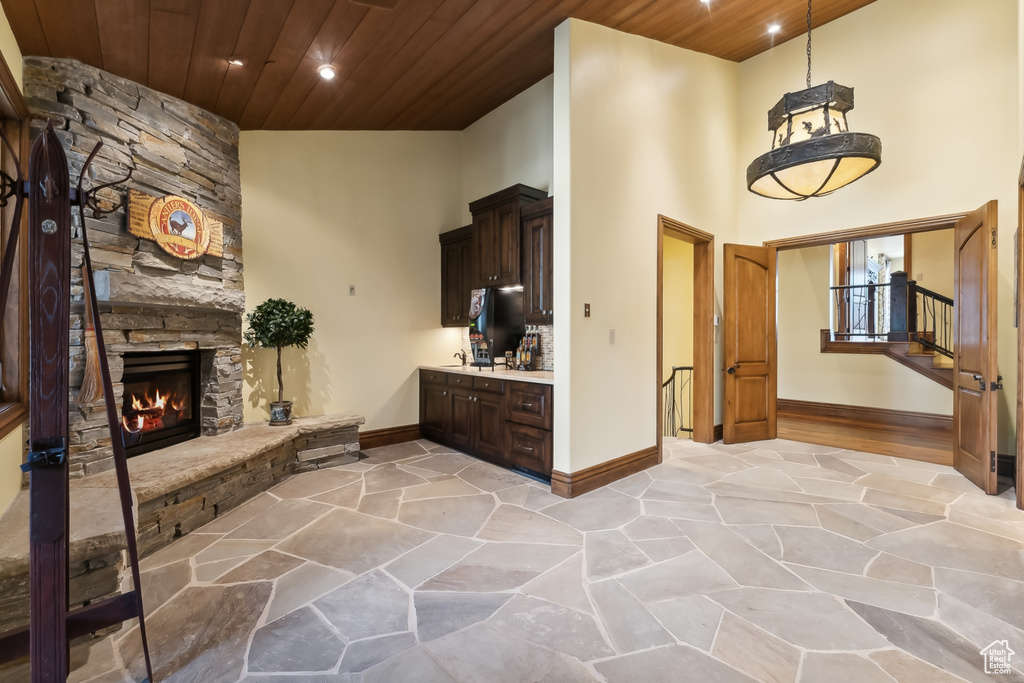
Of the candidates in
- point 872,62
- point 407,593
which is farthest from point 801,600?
point 872,62

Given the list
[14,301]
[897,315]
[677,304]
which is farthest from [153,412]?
[897,315]

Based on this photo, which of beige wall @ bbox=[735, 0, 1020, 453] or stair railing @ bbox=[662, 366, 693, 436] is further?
stair railing @ bbox=[662, 366, 693, 436]

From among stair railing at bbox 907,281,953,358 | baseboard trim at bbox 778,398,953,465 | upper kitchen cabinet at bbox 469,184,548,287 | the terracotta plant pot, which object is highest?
upper kitchen cabinet at bbox 469,184,548,287

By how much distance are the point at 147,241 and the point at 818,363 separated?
26.2 ft

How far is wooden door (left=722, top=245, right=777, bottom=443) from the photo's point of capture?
16.4ft

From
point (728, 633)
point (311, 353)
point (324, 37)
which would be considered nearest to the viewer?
point (728, 633)

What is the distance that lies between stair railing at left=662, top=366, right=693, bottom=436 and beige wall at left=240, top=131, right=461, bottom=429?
3.08m

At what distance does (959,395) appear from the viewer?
4043mm

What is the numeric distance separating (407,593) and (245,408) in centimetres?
292

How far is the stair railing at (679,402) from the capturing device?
6.36m

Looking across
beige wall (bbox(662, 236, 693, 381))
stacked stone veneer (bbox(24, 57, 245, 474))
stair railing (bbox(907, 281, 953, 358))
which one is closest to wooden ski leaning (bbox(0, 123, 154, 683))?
stacked stone veneer (bbox(24, 57, 245, 474))

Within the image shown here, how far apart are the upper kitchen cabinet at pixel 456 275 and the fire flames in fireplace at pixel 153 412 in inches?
106

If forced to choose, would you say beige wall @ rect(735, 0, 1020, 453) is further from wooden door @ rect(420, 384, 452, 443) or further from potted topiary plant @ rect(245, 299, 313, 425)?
potted topiary plant @ rect(245, 299, 313, 425)

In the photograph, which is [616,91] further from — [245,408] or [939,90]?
[245,408]
